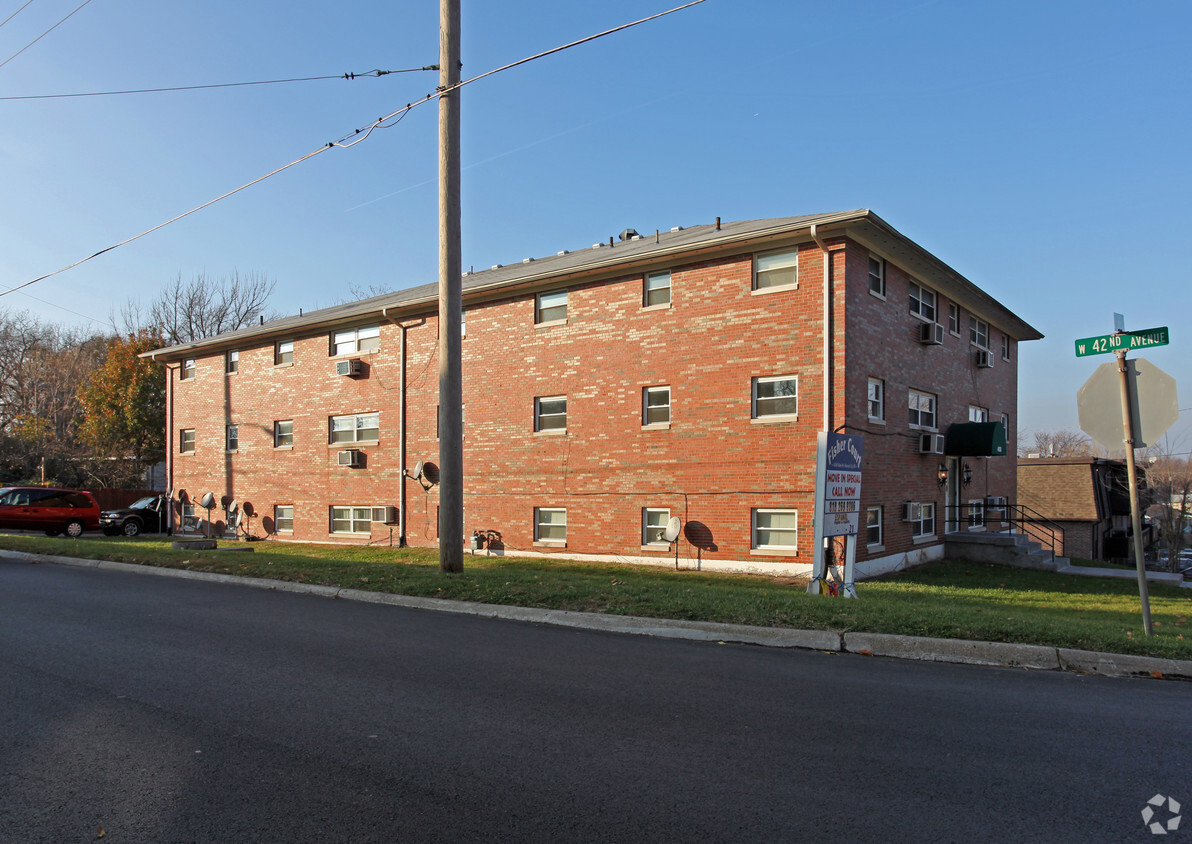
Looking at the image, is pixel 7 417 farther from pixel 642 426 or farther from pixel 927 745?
pixel 927 745

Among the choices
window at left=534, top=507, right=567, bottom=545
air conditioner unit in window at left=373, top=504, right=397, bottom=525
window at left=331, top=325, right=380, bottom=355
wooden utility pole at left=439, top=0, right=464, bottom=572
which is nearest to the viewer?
wooden utility pole at left=439, top=0, right=464, bottom=572

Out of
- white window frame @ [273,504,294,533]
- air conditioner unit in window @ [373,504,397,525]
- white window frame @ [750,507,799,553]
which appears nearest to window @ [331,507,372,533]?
air conditioner unit in window @ [373,504,397,525]

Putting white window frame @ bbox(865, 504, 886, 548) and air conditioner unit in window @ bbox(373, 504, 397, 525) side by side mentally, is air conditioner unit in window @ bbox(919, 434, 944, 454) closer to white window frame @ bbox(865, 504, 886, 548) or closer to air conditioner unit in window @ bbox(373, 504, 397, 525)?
white window frame @ bbox(865, 504, 886, 548)

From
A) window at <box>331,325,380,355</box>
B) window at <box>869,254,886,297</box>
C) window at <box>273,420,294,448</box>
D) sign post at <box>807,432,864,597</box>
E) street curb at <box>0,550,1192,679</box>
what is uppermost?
window at <box>869,254,886,297</box>

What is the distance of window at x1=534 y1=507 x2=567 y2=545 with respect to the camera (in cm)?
1906

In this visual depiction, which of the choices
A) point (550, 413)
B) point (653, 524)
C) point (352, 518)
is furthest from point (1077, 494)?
point (352, 518)

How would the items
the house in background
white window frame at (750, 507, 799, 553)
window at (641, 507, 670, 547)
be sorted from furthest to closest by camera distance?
the house in background → window at (641, 507, 670, 547) → white window frame at (750, 507, 799, 553)

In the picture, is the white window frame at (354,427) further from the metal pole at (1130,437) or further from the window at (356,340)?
the metal pole at (1130,437)

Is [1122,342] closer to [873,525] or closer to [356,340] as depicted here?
[873,525]

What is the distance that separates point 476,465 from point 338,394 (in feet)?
20.3

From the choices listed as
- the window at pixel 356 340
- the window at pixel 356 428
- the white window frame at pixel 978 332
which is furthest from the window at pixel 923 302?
the window at pixel 356 428

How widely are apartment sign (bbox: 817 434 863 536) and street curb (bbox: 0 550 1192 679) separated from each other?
421 cm

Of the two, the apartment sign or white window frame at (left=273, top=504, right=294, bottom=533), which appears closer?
the apartment sign

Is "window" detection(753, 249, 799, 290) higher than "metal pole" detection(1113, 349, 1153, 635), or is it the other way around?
"window" detection(753, 249, 799, 290)
